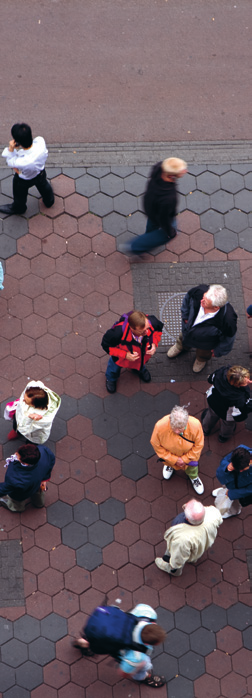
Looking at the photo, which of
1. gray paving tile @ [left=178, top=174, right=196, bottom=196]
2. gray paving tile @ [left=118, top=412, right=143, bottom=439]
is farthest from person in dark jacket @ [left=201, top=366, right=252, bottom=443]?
gray paving tile @ [left=178, top=174, right=196, bottom=196]

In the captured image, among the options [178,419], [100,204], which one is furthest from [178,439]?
[100,204]

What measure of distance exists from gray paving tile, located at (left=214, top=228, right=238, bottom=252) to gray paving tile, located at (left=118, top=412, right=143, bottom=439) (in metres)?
2.49

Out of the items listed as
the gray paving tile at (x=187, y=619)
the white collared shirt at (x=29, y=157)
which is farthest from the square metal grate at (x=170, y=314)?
the gray paving tile at (x=187, y=619)

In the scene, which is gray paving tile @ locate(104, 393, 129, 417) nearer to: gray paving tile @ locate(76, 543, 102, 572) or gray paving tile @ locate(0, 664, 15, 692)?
gray paving tile @ locate(76, 543, 102, 572)

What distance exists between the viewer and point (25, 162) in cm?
842

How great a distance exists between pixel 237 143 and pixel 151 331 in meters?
3.70

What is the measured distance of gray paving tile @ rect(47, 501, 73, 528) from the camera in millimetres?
7969

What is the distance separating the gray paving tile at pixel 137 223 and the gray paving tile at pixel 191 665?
495 cm

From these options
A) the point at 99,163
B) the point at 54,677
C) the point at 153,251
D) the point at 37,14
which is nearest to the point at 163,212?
the point at 153,251

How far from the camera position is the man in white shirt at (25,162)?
8.16 m

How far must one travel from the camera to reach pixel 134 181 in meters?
9.65

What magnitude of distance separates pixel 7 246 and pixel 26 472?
324 centimetres

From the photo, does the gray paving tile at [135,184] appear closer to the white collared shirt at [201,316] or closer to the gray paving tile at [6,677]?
the white collared shirt at [201,316]

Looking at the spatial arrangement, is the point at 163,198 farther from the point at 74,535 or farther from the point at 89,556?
the point at 89,556
